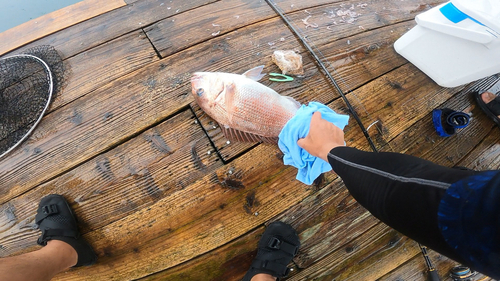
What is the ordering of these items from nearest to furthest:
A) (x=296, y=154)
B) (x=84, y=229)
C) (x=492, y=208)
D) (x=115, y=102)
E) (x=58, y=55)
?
(x=492, y=208) < (x=296, y=154) < (x=84, y=229) < (x=115, y=102) < (x=58, y=55)

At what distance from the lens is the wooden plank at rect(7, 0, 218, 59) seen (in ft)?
7.20

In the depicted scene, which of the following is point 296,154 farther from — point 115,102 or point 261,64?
point 115,102

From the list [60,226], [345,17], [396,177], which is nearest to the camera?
[396,177]

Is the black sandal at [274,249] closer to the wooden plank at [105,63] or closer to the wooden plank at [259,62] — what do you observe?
the wooden plank at [259,62]

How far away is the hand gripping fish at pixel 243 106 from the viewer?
185 cm

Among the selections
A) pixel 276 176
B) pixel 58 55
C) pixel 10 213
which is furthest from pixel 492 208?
pixel 58 55

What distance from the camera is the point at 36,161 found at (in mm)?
1875

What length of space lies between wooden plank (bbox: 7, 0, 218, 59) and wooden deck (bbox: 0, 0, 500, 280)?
13 millimetres

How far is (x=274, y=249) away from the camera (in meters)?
1.82

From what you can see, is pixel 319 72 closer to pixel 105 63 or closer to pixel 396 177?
pixel 396 177

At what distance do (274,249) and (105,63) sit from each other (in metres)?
2.15

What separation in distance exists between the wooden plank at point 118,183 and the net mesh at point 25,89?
52 cm

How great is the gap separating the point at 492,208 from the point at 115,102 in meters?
2.37

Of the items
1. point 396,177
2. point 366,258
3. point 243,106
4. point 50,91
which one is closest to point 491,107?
point 366,258
